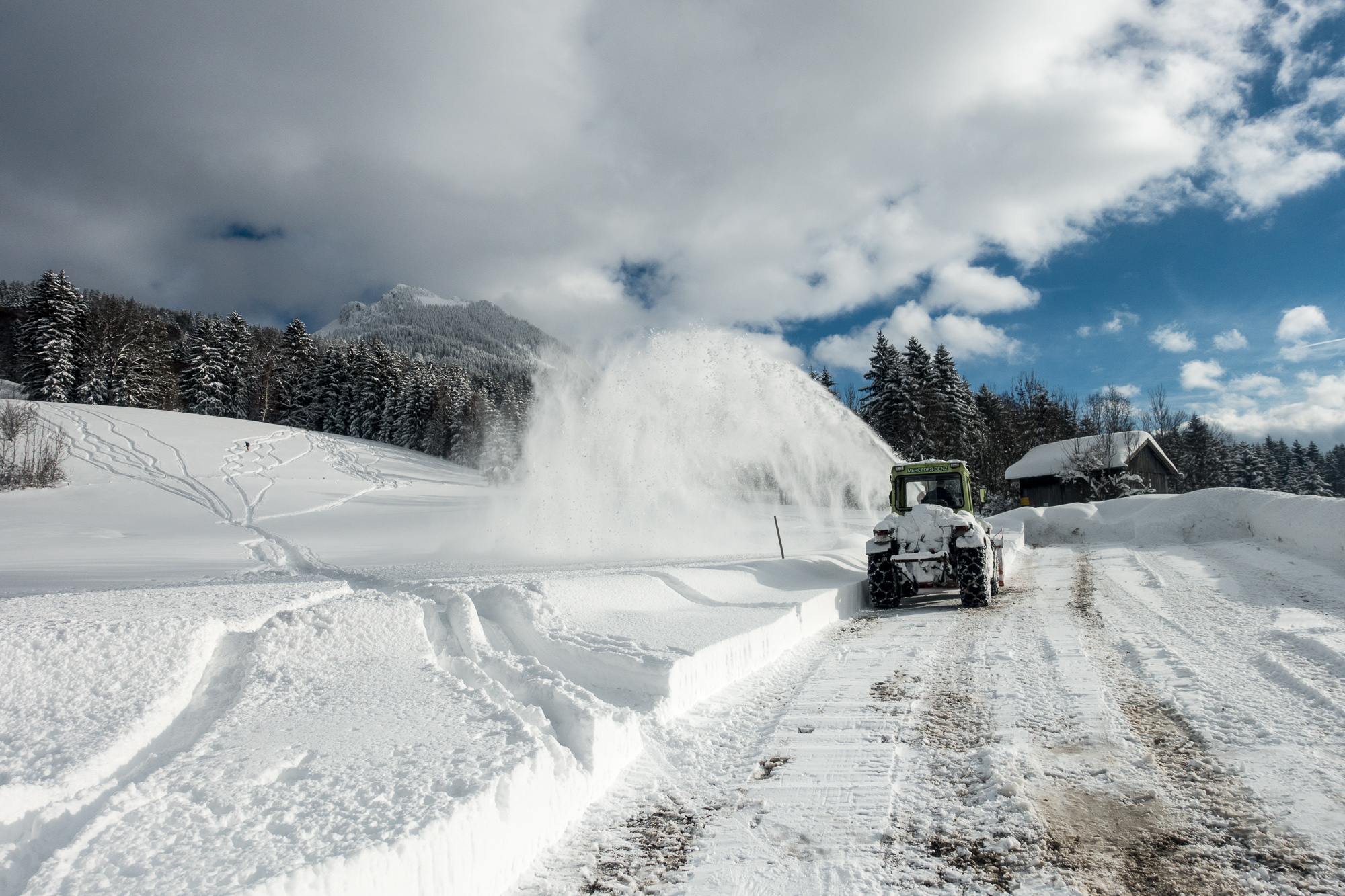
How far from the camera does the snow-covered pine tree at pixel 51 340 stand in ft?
155

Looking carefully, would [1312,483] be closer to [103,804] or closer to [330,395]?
[103,804]

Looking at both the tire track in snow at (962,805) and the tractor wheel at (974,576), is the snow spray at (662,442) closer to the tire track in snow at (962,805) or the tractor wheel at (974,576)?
the tractor wheel at (974,576)

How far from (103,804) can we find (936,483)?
1231 centimetres

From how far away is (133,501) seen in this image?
25.3 m

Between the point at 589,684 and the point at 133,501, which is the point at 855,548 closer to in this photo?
the point at 589,684

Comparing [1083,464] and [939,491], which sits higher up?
[1083,464]

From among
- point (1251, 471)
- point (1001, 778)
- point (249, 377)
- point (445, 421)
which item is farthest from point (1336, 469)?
point (249, 377)

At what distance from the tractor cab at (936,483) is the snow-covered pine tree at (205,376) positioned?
208 feet

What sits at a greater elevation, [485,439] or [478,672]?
[485,439]

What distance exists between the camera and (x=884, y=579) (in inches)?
411

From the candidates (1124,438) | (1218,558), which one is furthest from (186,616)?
(1124,438)

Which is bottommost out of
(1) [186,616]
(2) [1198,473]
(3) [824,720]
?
(3) [824,720]

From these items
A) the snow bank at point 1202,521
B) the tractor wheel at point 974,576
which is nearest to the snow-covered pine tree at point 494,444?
the snow bank at point 1202,521

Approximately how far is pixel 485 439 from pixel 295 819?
54.1 meters
